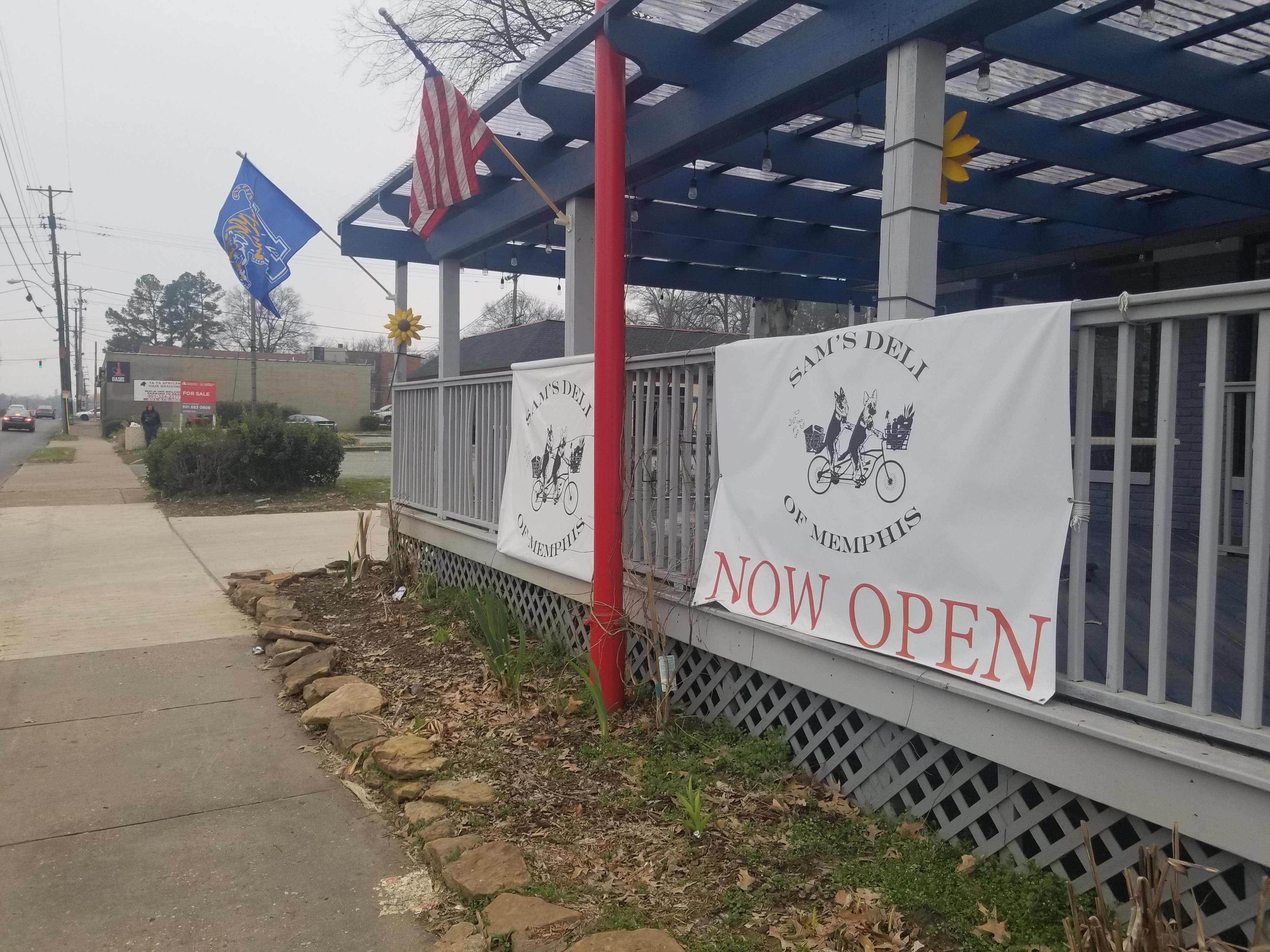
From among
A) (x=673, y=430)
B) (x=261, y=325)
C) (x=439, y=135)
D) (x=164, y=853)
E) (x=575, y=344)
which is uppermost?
(x=261, y=325)

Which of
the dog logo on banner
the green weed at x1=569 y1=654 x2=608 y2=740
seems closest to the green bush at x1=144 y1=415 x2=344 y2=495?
the green weed at x1=569 y1=654 x2=608 y2=740

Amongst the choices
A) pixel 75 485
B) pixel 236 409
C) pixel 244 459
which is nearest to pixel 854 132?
pixel 244 459

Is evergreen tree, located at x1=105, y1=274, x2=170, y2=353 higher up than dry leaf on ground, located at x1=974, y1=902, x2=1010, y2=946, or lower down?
higher up

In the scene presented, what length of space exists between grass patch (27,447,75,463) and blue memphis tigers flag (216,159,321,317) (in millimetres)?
22476

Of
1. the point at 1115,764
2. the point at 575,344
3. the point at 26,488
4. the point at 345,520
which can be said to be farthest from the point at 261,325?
the point at 1115,764

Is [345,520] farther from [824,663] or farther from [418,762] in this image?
[824,663]

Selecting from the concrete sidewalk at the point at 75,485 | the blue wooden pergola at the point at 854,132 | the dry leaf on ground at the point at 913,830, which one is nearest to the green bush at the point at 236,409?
the concrete sidewalk at the point at 75,485

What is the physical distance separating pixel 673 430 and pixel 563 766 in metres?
1.68

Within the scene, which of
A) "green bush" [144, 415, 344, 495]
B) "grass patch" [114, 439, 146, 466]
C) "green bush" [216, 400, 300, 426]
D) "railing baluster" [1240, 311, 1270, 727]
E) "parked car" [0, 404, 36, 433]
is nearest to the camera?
"railing baluster" [1240, 311, 1270, 727]

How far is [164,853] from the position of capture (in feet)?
12.3

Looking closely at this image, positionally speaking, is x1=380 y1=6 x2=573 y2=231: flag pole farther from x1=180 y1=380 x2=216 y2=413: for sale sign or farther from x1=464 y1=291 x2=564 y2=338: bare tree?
x1=464 y1=291 x2=564 y2=338: bare tree

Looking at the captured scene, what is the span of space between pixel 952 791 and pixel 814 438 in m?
1.40

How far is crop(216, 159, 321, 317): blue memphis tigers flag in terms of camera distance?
8.38 metres

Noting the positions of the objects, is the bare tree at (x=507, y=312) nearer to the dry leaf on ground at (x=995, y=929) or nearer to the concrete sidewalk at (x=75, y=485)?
the concrete sidewalk at (x=75, y=485)
